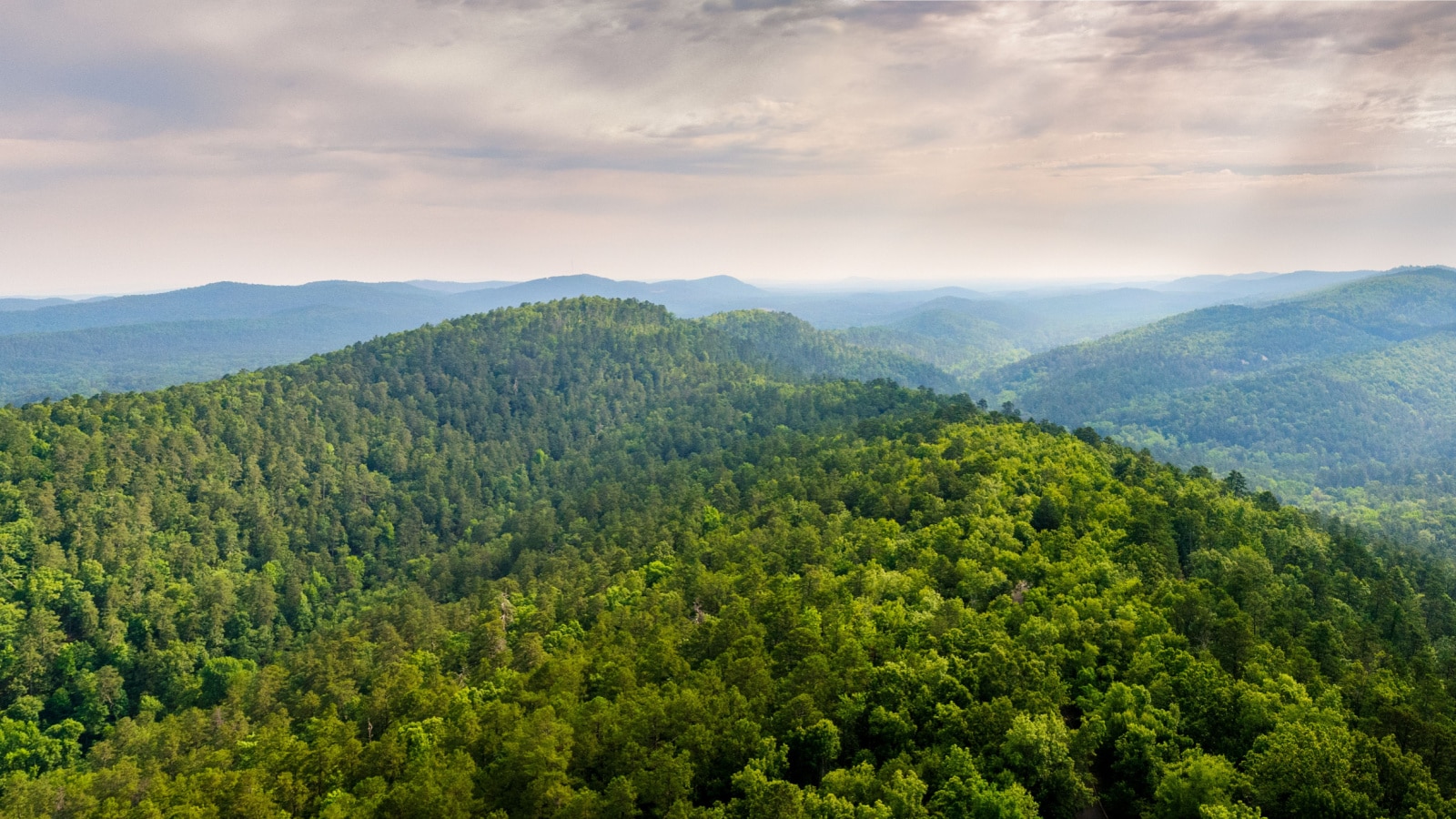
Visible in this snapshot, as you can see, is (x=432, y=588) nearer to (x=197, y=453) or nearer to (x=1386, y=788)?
(x=197, y=453)

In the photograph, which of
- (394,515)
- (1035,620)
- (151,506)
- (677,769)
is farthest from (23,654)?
(1035,620)

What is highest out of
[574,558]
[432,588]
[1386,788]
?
[1386,788]

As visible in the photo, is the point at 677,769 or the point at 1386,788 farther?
the point at 677,769

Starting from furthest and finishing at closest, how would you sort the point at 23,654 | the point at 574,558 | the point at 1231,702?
the point at 574,558 < the point at 23,654 < the point at 1231,702

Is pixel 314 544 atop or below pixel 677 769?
below

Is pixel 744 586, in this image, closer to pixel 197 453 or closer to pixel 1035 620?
pixel 1035 620

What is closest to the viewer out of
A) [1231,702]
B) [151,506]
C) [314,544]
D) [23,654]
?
[1231,702]

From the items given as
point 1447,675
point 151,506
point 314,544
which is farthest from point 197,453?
point 1447,675
